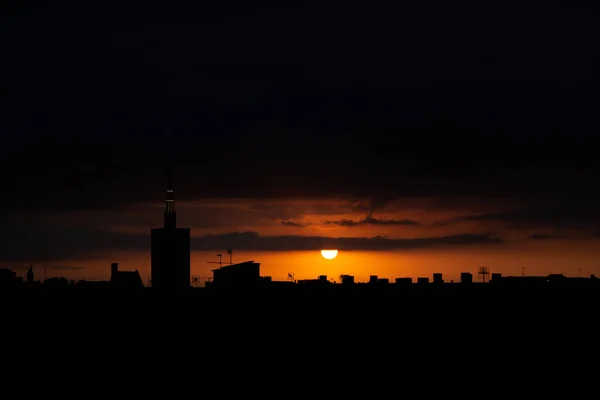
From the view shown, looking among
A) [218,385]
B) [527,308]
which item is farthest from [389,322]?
[218,385]

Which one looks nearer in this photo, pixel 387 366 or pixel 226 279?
pixel 387 366

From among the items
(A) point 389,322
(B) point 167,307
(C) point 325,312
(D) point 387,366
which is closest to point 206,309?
(B) point 167,307

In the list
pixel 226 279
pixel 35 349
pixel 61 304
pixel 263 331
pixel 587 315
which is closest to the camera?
pixel 35 349

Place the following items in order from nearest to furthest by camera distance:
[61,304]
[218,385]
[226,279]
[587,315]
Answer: [218,385] < [587,315] < [61,304] < [226,279]

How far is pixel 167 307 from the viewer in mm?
82125

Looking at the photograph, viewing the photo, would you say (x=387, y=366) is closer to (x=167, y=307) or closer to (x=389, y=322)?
(x=389, y=322)

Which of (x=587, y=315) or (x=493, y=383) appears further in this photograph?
(x=587, y=315)

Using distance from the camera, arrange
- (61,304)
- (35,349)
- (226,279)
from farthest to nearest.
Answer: (226,279)
(61,304)
(35,349)

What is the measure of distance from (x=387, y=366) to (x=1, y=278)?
110989 millimetres

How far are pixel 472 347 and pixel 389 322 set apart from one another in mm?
8405

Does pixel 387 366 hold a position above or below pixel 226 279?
below

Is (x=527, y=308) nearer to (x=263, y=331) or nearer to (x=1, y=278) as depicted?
(x=263, y=331)

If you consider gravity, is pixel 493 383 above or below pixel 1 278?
below

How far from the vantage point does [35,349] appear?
67.2m
